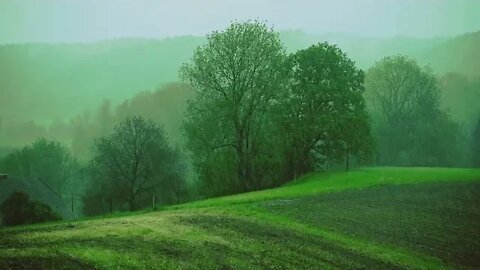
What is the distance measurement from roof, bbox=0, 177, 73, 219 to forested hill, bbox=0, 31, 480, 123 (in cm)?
1322

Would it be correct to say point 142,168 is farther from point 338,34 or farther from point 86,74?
point 338,34

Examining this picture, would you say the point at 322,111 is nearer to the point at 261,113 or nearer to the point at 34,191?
the point at 261,113

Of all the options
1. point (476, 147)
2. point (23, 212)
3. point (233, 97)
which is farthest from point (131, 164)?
point (476, 147)

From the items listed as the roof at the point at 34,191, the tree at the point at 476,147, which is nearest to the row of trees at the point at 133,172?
the roof at the point at 34,191

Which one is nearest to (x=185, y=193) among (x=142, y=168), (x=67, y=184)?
(x=142, y=168)

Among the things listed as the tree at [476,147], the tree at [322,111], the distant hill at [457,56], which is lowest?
the tree at [476,147]

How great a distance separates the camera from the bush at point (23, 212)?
2852 centimetres

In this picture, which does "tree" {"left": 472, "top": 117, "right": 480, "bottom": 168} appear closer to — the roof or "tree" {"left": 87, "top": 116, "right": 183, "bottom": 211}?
"tree" {"left": 87, "top": 116, "right": 183, "bottom": 211}

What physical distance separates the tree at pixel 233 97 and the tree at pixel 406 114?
64.6ft

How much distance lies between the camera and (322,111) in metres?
41.9

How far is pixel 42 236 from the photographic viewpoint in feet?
51.3

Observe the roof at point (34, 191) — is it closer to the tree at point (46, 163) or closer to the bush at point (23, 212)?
the bush at point (23, 212)

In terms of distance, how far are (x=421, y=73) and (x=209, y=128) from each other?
28.8m

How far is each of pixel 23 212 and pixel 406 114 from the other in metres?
41.5
